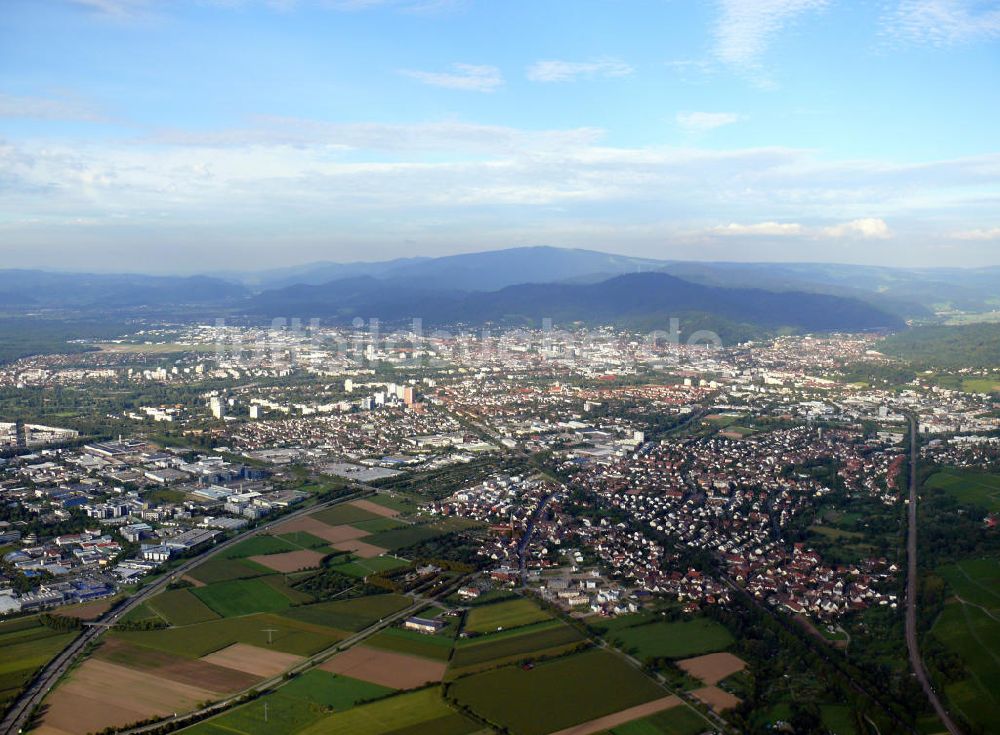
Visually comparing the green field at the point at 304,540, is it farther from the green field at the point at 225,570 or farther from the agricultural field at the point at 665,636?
the agricultural field at the point at 665,636

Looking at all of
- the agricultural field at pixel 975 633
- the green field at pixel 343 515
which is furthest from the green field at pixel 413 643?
the agricultural field at pixel 975 633

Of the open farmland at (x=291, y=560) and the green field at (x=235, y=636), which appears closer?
the green field at (x=235, y=636)

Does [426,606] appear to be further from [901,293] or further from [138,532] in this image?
[901,293]

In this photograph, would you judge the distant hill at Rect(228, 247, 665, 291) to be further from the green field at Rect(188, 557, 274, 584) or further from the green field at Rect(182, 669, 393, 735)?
the green field at Rect(182, 669, 393, 735)

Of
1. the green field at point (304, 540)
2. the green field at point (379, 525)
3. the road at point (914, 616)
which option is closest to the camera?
the road at point (914, 616)

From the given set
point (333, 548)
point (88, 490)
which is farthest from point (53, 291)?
point (333, 548)

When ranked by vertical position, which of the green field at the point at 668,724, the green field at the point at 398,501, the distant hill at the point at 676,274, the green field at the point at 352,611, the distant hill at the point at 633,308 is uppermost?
the distant hill at the point at 676,274
